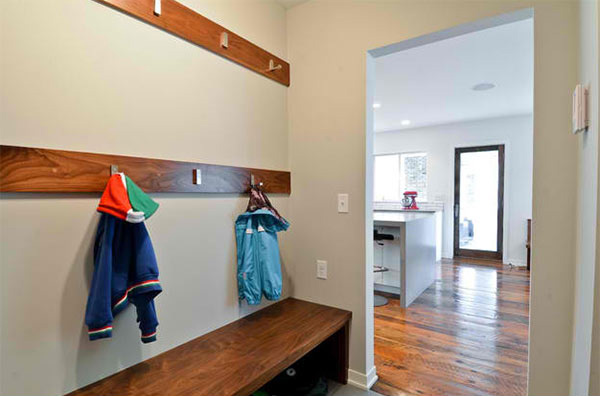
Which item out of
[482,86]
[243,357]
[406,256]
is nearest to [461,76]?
[482,86]

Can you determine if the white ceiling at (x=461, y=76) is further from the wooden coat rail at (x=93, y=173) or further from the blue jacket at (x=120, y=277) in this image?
the blue jacket at (x=120, y=277)

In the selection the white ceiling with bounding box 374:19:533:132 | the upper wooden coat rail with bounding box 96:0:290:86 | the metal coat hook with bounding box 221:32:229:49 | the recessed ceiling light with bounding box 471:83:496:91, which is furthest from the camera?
the recessed ceiling light with bounding box 471:83:496:91

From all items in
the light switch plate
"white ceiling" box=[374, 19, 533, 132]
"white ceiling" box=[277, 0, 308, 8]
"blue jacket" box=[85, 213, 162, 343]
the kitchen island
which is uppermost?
"white ceiling" box=[277, 0, 308, 8]

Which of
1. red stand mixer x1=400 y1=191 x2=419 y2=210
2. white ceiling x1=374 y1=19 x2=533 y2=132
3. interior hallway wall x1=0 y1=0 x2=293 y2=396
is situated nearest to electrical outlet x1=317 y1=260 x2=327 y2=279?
interior hallway wall x1=0 y1=0 x2=293 y2=396

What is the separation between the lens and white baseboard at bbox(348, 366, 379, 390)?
1971 mm

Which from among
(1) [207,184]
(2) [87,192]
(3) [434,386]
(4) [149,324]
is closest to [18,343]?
(4) [149,324]

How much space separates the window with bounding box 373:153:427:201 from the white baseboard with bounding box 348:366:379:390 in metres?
5.00

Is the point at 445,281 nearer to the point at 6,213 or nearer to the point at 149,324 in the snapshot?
the point at 149,324

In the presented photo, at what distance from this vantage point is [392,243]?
3.76 metres

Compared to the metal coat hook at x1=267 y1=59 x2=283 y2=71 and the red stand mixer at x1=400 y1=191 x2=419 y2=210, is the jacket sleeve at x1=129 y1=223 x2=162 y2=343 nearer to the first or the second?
the metal coat hook at x1=267 y1=59 x2=283 y2=71

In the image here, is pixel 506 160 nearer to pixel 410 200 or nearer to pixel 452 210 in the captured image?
pixel 452 210

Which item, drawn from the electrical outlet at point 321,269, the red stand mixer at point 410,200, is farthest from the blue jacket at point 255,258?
the red stand mixer at point 410,200

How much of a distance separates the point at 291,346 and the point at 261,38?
1841mm

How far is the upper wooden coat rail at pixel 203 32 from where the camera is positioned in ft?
4.52
